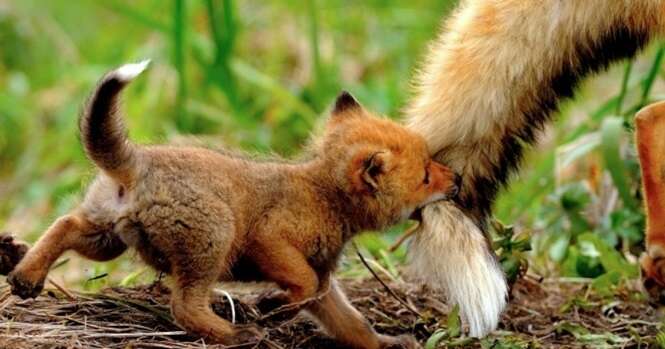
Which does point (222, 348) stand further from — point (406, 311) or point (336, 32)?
point (336, 32)

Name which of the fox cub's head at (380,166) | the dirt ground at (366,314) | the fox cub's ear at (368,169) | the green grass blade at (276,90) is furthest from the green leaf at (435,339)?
the green grass blade at (276,90)

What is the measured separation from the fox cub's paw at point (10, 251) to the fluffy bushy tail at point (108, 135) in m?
0.58

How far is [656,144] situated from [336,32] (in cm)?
544

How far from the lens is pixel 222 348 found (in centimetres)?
472

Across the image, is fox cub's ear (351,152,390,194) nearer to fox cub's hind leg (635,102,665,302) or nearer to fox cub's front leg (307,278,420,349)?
fox cub's front leg (307,278,420,349)

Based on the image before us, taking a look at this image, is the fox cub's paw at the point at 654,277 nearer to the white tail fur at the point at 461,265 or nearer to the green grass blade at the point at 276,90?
the white tail fur at the point at 461,265

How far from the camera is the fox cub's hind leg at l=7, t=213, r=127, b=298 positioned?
473cm

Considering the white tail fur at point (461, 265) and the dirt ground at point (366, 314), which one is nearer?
the dirt ground at point (366, 314)

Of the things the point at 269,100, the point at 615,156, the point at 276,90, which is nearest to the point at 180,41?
the point at 276,90

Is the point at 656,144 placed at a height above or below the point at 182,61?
below

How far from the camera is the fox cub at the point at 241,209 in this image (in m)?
4.62

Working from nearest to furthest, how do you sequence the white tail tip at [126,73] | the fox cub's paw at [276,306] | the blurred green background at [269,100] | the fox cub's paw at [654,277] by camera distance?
1. the white tail tip at [126,73]
2. the fox cub's paw at [276,306]
3. the fox cub's paw at [654,277]
4. the blurred green background at [269,100]

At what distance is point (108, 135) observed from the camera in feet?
15.1

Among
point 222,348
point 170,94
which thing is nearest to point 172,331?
point 222,348
